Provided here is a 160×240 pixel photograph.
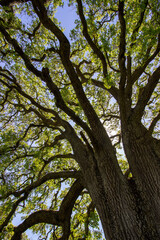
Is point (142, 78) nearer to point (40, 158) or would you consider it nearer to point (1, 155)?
point (40, 158)

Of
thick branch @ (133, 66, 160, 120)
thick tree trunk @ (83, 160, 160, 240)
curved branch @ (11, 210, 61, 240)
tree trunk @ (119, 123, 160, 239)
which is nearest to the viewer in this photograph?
thick tree trunk @ (83, 160, 160, 240)

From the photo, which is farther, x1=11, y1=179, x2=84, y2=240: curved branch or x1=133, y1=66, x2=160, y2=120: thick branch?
x1=11, y1=179, x2=84, y2=240: curved branch

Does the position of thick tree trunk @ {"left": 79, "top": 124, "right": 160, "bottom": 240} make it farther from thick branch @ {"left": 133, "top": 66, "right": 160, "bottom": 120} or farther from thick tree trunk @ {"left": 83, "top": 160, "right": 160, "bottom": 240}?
thick branch @ {"left": 133, "top": 66, "right": 160, "bottom": 120}

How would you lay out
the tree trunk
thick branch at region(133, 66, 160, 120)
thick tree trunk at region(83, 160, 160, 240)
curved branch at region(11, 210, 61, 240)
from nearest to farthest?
thick tree trunk at region(83, 160, 160, 240), the tree trunk, thick branch at region(133, 66, 160, 120), curved branch at region(11, 210, 61, 240)

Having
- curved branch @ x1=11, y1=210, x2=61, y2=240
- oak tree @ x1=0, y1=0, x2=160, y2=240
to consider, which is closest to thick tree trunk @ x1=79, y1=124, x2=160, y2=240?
oak tree @ x1=0, y1=0, x2=160, y2=240


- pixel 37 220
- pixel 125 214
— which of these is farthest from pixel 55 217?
pixel 125 214

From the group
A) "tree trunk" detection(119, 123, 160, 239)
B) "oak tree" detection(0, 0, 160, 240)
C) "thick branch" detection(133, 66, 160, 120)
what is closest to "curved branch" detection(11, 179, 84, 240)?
"oak tree" detection(0, 0, 160, 240)

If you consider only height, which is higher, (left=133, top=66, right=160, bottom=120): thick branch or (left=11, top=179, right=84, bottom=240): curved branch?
(left=133, top=66, right=160, bottom=120): thick branch

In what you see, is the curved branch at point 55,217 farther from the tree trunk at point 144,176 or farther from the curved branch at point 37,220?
the tree trunk at point 144,176

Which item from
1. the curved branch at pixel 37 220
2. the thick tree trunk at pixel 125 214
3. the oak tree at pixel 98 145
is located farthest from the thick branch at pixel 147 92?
the curved branch at pixel 37 220

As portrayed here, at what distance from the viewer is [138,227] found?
8.89 feet

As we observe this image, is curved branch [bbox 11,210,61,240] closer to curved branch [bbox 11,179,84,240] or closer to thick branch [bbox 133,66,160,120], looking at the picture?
curved branch [bbox 11,179,84,240]

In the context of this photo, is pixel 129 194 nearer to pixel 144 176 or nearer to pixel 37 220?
pixel 144 176

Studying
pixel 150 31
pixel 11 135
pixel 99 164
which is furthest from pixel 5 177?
pixel 150 31
